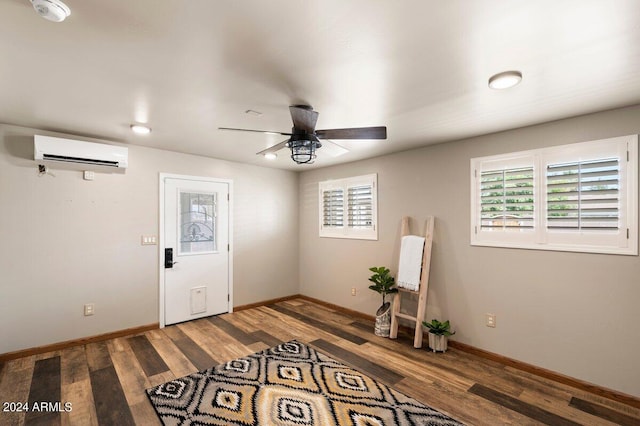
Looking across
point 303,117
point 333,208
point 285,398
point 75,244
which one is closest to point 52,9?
point 303,117

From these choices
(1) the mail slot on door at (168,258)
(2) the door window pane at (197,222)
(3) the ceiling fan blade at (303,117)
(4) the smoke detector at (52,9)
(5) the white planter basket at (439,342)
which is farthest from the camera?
(2) the door window pane at (197,222)

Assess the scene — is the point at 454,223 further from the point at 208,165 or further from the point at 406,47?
the point at 208,165

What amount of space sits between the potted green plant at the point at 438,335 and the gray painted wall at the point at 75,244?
3.57m

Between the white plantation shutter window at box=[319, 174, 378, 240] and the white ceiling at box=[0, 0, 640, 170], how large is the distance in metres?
1.67

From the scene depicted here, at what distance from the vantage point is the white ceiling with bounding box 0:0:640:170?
1377mm

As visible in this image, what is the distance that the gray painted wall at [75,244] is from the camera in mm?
3070

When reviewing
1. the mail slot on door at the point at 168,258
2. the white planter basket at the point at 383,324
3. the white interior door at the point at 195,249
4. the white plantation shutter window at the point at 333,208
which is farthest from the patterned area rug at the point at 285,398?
the white plantation shutter window at the point at 333,208

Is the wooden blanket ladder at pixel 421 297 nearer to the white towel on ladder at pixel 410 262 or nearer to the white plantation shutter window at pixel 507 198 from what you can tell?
the white towel on ladder at pixel 410 262

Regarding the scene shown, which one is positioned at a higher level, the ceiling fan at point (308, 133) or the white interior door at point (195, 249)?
the ceiling fan at point (308, 133)

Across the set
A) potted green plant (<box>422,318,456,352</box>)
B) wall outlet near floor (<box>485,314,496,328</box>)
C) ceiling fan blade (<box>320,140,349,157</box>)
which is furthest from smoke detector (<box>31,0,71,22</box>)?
wall outlet near floor (<box>485,314,496,328</box>)

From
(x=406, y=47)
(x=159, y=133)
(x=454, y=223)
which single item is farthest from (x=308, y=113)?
(x=454, y=223)

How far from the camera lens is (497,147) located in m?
3.15

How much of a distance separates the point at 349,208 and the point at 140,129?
3024 mm

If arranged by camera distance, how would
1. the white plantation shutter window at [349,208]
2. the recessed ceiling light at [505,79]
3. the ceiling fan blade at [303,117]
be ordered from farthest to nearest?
the white plantation shutter window at [349,208], the ceiling fan blade at [303,117], the recessed ceiling light at [505,79]
